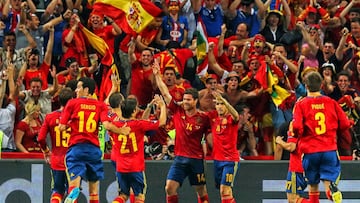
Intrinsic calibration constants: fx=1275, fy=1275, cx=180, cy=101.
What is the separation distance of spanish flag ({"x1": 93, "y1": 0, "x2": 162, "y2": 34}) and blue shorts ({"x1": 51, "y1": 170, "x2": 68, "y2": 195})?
4653mm

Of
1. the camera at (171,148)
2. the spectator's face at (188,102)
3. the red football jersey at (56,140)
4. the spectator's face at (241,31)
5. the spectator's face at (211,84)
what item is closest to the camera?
the red football jersey at (56,140)

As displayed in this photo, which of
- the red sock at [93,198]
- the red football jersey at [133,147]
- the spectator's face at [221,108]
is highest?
the spectator's face at [221,108]

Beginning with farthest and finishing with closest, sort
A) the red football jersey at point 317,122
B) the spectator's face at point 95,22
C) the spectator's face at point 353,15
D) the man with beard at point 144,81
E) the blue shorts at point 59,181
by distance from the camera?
the spectator's face at point 353,15 < the spectator's face at point 95,22 < the man with beard at point 144,81 < the blue shorts at point 59,181 < the red football jersey at point 317,122

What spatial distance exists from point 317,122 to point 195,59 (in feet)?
17.2

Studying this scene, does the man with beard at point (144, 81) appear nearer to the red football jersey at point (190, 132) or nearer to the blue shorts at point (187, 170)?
the red football jersey at point (190, 132)

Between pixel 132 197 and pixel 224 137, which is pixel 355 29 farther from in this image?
pixel 132 197

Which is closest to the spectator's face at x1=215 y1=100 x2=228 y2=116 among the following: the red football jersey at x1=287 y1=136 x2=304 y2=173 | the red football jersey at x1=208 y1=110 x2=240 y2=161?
the red football jersey at x1=208 y1=110 x2=240 y2=161

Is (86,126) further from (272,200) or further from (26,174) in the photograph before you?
(272,200)

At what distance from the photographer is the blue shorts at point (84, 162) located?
2023cm

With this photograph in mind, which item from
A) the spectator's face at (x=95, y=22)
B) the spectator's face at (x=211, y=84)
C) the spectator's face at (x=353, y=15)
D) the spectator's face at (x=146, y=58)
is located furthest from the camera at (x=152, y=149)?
the spectator's face at (x=353, y=15)

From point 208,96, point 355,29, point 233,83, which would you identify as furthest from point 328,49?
point 208,96

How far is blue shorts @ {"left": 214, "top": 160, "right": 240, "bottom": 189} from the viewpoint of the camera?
21.1 meters

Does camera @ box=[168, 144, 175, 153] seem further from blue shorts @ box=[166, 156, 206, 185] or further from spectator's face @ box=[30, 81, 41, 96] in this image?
spectator's face @ box=[30, 81, 41, 96]

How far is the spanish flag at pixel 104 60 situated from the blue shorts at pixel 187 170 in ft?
9.22
